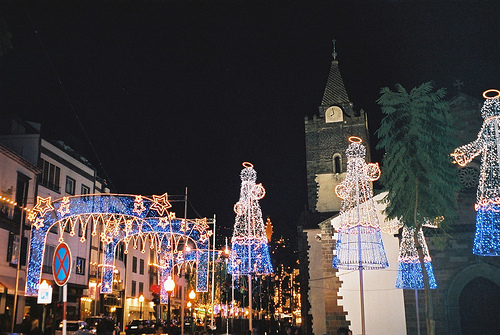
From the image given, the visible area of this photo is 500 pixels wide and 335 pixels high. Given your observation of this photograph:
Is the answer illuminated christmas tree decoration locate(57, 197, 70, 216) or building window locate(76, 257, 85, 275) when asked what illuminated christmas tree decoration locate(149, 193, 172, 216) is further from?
building window locate(76, 257, 85, 275)

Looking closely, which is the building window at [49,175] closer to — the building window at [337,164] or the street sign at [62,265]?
the building window at [337,164]

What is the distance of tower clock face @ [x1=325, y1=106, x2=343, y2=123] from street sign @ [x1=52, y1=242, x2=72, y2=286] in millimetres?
34477

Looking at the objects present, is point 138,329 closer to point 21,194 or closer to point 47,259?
point 47,259

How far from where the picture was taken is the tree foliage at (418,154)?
62.3ft

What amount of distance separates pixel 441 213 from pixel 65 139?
98.3ft

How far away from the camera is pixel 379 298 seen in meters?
24.9

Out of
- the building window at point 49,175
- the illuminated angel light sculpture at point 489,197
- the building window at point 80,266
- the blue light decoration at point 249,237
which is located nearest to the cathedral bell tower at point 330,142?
the building window at point 80,266

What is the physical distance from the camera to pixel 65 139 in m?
38.8

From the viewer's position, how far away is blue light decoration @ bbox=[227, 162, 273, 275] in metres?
19.9

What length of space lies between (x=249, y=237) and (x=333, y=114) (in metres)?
23.8

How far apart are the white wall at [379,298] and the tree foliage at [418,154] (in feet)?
15.9

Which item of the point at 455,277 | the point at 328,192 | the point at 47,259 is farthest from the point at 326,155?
the point at 47,259

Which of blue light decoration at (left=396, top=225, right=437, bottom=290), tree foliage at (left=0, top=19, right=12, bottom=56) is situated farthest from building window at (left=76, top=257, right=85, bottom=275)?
tree foliage at (left=0, top=19, right=12, bottom=56)

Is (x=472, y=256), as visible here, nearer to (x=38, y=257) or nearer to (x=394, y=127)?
(x=394, y=127)
